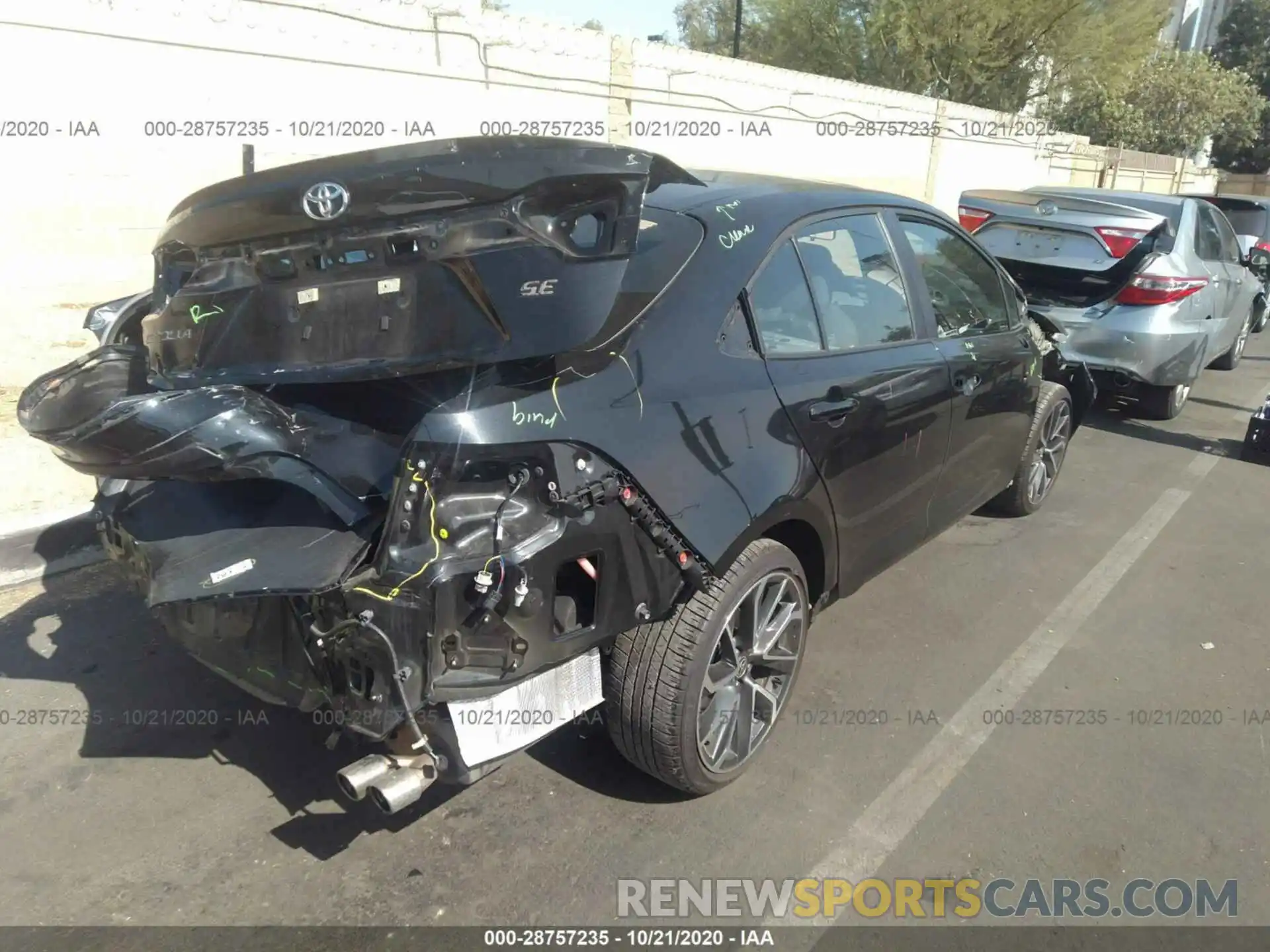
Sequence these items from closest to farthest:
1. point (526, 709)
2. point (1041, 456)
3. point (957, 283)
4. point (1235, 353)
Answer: point (526, 709) < point (957, 283) < point (1041, 456) < point (1235, 353)

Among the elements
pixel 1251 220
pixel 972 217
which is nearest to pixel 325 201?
pixel 972 217

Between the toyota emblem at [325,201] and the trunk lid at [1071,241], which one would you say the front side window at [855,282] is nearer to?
the toyota emblem at [325,201]

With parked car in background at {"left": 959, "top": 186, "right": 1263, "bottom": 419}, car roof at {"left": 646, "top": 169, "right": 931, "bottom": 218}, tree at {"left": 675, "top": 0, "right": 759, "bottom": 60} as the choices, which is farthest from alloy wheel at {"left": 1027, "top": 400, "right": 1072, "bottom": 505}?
tree at {"left": 675, "top": 0, "right": 759, "bottom": 60}

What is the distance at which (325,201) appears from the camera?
2.34 metres

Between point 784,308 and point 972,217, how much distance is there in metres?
5.51

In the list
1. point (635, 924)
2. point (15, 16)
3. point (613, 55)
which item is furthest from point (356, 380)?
point (613, 55)

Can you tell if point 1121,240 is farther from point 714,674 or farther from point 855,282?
point 714,674

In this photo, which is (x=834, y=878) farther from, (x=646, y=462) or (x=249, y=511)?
(x=249, y=511)

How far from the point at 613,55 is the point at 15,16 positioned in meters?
6.73

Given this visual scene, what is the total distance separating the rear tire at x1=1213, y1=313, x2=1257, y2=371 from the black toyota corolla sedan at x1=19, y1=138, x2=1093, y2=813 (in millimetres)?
8055

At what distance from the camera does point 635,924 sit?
255 centimetres

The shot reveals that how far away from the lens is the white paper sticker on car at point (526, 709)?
2.33 metres

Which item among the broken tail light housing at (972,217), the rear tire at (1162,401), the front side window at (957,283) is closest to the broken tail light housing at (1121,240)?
the broken tail light housing at (972,217)

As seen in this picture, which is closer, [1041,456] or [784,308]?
[784,308]
